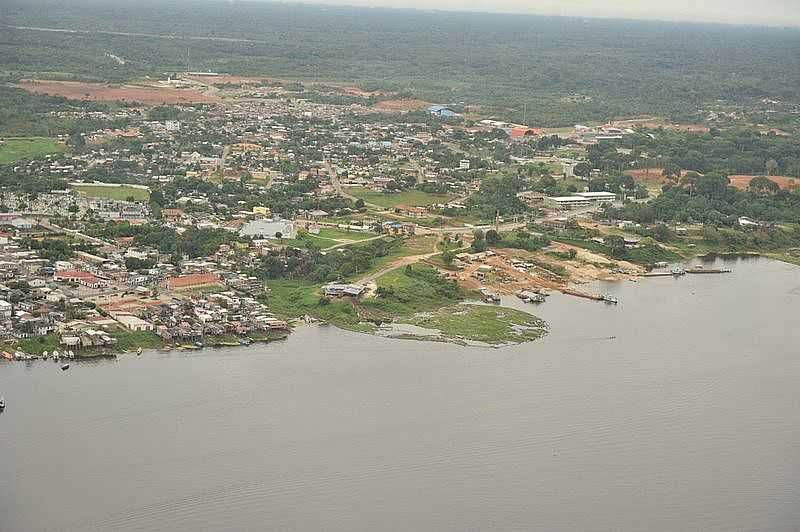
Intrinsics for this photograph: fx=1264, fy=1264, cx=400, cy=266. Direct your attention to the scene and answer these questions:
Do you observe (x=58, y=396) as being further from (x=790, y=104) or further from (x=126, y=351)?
(x=790, y=104)

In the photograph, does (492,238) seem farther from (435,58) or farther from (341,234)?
(435,58)

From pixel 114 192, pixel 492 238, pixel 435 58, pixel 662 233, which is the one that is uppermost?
pixel 492 238

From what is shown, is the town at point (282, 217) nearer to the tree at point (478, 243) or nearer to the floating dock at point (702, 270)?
the tree at point (478, 243)

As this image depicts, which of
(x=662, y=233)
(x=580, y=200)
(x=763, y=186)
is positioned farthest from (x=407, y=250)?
(x=763, y=186)

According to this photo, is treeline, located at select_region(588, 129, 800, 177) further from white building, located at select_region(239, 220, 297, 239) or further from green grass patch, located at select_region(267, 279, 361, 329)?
green grass patch, located at select_region(267, 279, 361, 329)

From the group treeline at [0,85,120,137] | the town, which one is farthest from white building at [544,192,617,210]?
treeline at [0,85,120,137]

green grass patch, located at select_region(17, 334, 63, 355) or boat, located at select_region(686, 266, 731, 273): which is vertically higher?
green grass patch, located at select_region(17, 334, 63, 355)
